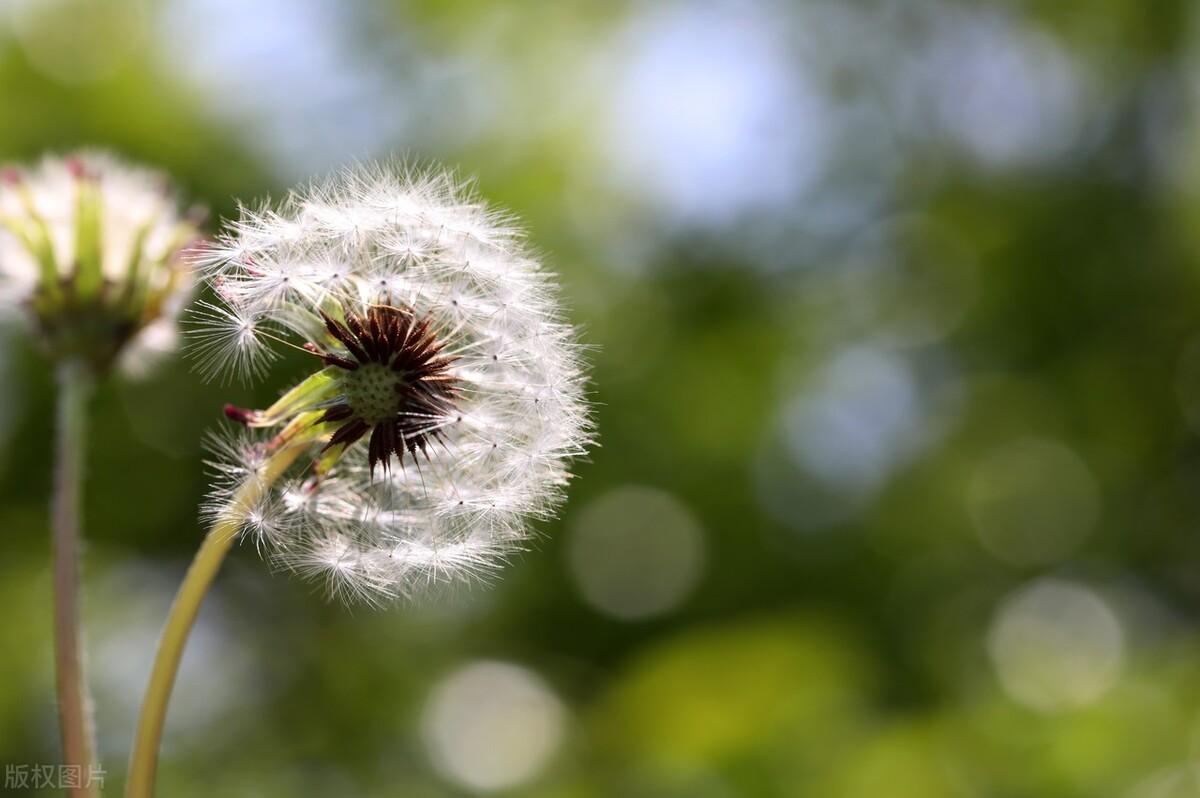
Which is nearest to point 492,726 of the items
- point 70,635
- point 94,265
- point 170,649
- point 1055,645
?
point 1055,645

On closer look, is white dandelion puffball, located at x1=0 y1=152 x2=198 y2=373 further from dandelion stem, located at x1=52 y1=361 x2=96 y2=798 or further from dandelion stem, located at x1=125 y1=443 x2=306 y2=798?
dandelion stem, located at x1=125 y1=443 x2=306 y2=798

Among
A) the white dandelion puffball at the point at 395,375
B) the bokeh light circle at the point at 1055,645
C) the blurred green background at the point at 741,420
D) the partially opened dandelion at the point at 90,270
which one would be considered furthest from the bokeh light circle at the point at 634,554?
the white dandelion puffball at the point at 395,375

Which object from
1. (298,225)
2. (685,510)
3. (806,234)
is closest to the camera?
(298,225)

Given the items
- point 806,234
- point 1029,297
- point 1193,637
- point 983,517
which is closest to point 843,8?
point 806,234

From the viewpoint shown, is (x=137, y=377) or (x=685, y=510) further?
(x=685, y=510)

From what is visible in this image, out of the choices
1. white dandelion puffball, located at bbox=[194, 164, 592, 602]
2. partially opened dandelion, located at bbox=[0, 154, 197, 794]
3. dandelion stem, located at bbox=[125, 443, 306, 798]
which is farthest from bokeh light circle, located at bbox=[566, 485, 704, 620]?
dandelion stem, located at bbox=[125, 443, 306, 798]

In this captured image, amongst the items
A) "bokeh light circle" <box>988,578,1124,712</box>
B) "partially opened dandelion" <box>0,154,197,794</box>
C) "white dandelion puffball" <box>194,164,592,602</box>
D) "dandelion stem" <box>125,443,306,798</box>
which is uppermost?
"partially opened dandelion" <box>0,154,197,794</box>

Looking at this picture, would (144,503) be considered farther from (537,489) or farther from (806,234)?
(537,489)
